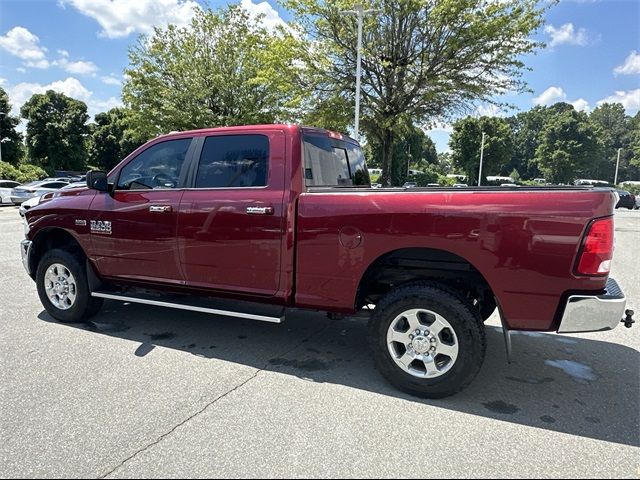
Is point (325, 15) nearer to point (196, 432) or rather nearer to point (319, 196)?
point (319, 196)

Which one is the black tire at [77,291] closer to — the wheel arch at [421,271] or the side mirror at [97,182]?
the side mirror at [97,182]

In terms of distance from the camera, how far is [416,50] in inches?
630

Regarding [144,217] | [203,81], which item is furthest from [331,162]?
[203,81]

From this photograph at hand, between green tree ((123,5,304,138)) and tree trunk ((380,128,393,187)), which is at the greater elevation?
green tree ((123,5,304,138))

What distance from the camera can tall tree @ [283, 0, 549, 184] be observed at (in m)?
14.9

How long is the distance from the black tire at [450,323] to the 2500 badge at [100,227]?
287 centimetres

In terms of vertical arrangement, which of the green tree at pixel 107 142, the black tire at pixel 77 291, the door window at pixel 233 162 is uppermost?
the green tree at pixel 107 142

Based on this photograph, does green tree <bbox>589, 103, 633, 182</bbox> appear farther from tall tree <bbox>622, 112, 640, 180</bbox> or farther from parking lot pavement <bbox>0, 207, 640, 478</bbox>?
parking lot pavement <bbox>0, 207, 640, 478</bbox>

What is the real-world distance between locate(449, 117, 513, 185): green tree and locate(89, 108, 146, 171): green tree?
4052 centimetres

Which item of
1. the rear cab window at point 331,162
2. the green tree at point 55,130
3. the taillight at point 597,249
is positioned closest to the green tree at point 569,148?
the green tree at point 55,130

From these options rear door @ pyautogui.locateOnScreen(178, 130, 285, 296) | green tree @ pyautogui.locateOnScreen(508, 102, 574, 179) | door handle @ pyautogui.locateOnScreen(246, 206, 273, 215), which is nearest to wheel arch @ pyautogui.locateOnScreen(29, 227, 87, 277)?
rear door @ pyautogui.locateOnScreen(178, 130, 285, 296)

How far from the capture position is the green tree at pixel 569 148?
59644 millimetres

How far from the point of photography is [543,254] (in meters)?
2.95

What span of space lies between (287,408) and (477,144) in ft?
197
